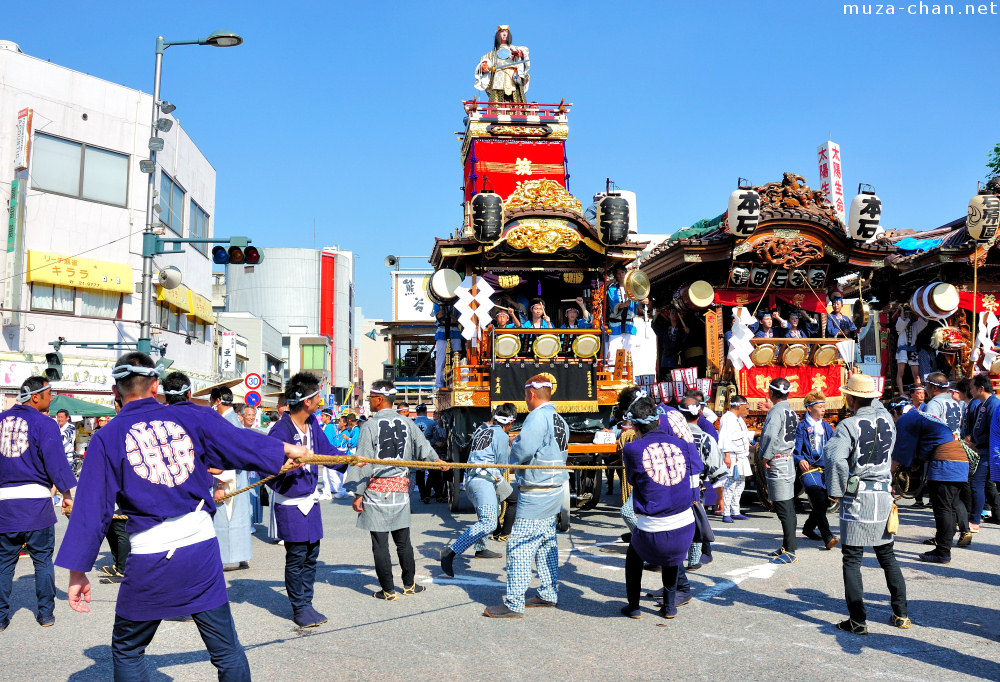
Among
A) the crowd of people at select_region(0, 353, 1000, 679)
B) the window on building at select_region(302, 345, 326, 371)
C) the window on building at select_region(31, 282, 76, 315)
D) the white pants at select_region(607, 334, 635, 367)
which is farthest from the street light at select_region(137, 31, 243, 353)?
the window on building at select_region(302, 345, 326, 371)

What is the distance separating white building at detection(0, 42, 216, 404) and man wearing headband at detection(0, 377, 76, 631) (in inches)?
718

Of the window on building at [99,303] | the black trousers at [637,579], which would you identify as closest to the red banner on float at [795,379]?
the black trousers at [637,579]

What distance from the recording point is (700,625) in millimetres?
5574

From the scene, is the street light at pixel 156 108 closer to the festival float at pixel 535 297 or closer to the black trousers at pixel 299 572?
the festival float at pixel 535 297

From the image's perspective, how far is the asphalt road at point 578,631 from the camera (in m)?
4.65

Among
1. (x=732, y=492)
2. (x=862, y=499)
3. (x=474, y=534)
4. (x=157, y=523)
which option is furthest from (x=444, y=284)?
(x=157, y=523)

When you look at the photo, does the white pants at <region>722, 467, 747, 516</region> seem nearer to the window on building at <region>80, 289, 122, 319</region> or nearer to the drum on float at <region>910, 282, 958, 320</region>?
the drum on float at <region>910, 282, 958, 320</region>

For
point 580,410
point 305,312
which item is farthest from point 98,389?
point 305,312

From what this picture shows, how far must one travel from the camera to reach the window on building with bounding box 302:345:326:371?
209ft

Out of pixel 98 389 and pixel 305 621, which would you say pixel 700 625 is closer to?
pixel 305 621

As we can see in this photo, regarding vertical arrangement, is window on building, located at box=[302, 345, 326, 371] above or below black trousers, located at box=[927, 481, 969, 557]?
above

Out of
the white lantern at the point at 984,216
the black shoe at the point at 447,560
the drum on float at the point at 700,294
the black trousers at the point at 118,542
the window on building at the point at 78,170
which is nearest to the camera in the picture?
the black shoe at the point at 447,560

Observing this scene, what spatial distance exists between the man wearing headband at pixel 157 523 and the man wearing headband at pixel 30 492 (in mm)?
2698

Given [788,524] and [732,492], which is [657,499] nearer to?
[788,524]
